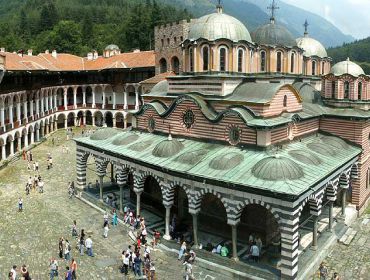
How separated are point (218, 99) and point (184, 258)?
35.5ft

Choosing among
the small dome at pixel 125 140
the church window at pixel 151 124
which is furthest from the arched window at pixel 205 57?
the small dome at pixel 125 140

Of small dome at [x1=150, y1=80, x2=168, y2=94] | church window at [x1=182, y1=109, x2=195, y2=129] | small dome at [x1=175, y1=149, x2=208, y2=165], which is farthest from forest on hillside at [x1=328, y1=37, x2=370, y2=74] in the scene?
small dome at [x1=175, y1=149, x2=208, y2=165]

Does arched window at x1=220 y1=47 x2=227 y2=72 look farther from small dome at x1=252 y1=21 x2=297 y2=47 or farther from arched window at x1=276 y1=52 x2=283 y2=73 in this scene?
arched window at x1=276 y1=52 x2=283 y2=73

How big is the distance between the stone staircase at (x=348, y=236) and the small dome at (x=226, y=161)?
26.5 feet

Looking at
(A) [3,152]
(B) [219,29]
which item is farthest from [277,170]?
(A) [3,152]

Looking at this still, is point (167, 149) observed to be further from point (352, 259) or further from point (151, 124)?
point (352, 259)

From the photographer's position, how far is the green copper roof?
20.4m

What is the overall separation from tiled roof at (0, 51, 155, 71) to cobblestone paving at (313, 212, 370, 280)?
40.8 m

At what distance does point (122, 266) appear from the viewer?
2153 centimetres

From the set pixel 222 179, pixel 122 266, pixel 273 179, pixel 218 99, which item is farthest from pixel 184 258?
pixel 218 99

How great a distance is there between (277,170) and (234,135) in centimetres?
561

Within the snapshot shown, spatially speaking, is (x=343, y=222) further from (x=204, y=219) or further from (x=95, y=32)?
(x=95, y=32)

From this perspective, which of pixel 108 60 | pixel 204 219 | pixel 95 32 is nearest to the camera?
pixel 204 219

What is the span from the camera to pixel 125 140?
2997cm
